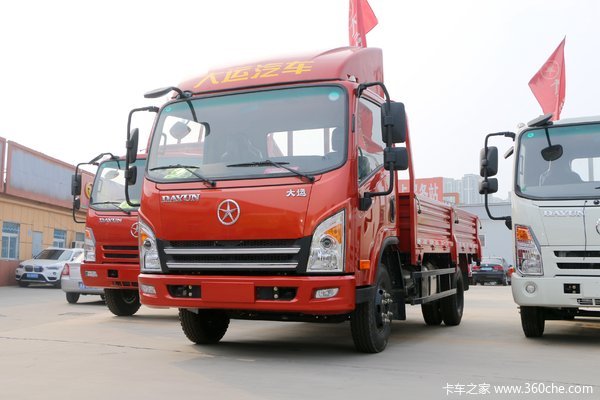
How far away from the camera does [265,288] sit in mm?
6168

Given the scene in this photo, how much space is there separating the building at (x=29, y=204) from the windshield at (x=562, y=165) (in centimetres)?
2036

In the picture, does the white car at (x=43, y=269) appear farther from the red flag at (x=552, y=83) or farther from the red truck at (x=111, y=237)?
the red flag at (x=552, y=83)

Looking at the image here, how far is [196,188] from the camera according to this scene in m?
6.45

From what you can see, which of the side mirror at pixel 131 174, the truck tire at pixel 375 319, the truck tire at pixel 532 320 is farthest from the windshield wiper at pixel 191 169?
the truck tire at pixel 532 320

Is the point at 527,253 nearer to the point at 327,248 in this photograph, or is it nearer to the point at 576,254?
the point at 576,254

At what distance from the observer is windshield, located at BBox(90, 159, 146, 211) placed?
1088 centimetres

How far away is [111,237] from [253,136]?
196 inches

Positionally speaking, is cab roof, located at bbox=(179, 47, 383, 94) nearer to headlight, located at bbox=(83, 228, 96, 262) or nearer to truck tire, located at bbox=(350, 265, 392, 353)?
truck tire, located at bbox=(350, 265, 392, 353)

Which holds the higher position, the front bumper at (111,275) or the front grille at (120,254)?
the front grille at (120,254)

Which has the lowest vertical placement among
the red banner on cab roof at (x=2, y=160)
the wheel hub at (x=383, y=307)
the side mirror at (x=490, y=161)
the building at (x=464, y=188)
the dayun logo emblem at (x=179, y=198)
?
the wheel hub at (x=383, y=307)

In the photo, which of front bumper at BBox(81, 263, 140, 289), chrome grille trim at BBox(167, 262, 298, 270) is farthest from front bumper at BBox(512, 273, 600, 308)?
front bumper at BBox(81, 263, 140, 289)

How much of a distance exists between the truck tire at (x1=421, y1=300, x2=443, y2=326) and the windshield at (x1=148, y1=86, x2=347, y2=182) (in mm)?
4814

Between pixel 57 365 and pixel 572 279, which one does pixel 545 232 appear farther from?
pixel 57 365

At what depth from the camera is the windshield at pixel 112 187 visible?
1088 cm
